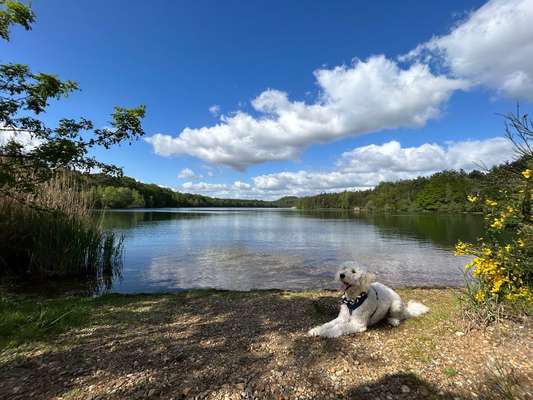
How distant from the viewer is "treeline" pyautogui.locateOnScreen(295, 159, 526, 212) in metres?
4.61

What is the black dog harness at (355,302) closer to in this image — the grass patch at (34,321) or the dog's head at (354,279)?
the dog's head at (354,279)

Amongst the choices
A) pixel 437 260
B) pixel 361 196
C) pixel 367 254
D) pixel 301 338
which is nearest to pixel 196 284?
pixel 301 338

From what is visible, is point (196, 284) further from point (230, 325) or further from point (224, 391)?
point (224, 391)

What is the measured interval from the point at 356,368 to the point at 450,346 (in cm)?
151

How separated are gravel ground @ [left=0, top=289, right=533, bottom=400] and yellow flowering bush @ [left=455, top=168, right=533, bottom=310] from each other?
1.83 ft

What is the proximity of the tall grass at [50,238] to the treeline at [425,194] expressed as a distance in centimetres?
1150

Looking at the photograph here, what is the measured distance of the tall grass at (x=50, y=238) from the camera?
1030cm

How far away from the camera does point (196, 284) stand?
1111cm

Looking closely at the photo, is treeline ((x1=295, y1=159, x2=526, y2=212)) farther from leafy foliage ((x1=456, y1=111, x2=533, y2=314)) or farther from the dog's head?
the dog's head

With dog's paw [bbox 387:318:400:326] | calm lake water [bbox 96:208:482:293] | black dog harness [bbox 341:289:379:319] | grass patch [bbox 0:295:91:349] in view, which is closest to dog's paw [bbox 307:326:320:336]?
black dog harness [bbox 341:289:379:319]

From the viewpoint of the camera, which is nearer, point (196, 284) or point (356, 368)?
point (356, 368)

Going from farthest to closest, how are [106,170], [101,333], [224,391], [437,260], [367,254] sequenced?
[367,254], [437,260], [106,170], [101,333], [224,391]

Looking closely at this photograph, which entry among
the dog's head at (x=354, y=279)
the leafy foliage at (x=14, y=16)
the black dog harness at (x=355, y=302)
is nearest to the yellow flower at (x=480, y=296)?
the black dog harness at (x=355, y=302)

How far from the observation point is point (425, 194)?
105875 mm
